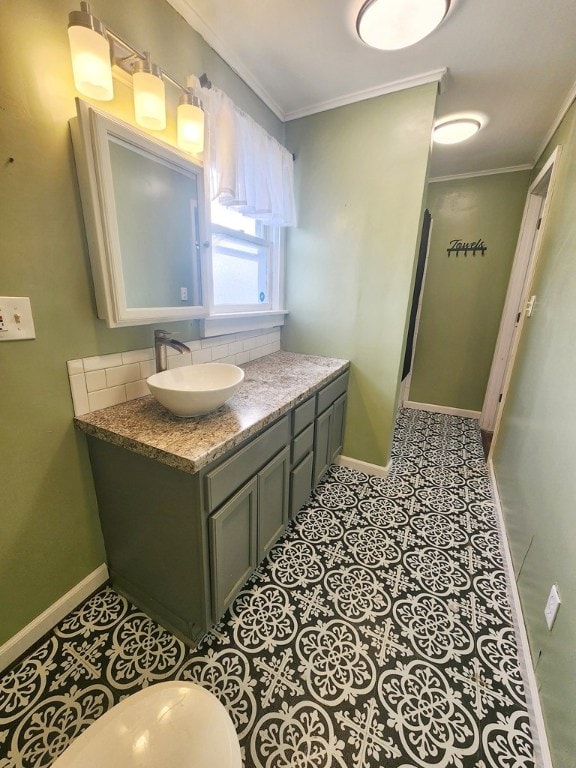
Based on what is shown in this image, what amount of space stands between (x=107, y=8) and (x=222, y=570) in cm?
210

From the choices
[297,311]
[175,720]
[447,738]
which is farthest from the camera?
[297,311]

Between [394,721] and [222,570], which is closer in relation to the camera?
[394,721]

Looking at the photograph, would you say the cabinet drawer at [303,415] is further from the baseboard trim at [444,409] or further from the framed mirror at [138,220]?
the baseboard trim at [444,409]

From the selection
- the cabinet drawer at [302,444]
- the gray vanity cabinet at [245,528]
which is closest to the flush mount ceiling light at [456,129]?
the cabinet drawer at [302,444]

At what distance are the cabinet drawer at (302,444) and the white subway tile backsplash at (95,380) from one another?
3.02 feet

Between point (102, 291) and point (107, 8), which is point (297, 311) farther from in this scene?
point (107, 8)

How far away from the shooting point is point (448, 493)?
7.27ft

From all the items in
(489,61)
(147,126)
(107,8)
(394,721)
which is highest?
(489,61)

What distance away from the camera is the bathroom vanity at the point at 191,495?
3.50ft

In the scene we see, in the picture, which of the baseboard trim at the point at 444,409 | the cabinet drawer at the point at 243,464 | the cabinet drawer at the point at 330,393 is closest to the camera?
the cabinet drawer at the point at 243,464

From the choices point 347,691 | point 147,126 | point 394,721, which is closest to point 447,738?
point 394,721

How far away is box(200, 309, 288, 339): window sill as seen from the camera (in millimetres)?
1735

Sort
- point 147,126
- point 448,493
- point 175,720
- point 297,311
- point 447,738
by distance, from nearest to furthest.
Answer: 1. point 175,720
2. point 447,738
3. point 147,126
4. point 448,493
5. point 297,311

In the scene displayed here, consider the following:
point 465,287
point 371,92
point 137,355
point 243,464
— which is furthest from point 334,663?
point 465,287
